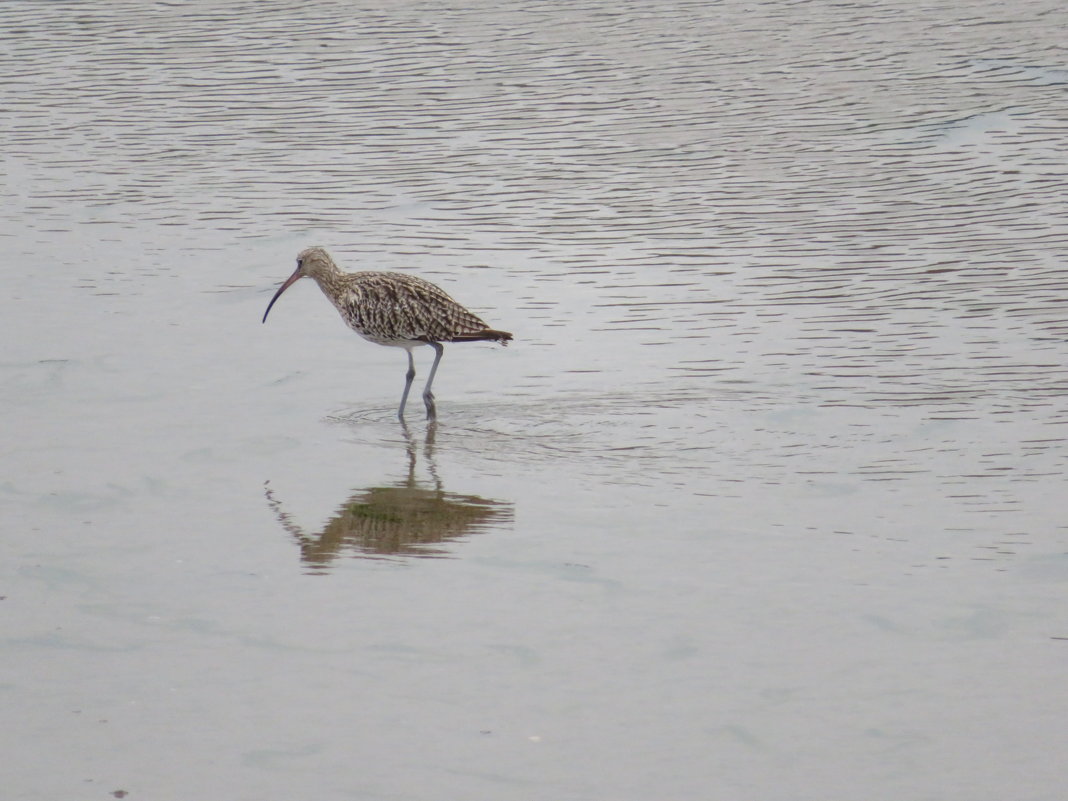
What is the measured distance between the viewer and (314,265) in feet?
41.9

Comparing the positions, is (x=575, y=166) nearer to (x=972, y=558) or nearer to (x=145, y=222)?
(x=145, y=222)

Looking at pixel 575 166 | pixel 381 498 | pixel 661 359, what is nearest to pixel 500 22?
pixel 575 166

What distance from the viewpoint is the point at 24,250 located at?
1470 centimetres

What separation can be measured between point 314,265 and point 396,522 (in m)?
3.73

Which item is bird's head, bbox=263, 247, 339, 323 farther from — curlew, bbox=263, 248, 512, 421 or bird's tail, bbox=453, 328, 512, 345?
bird's tail, bbox=453, 328, 512, 345

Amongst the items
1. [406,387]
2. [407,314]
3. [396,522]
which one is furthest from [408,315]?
[396,522]

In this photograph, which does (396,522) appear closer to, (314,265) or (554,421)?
(554,421)

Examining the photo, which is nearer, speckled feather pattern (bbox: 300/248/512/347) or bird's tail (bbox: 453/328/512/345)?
bird's tail (bbox: 453/328/512/345)

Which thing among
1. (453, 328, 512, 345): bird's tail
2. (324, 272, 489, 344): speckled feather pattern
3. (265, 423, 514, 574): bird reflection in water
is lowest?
(265, 423, 514, 574): bird reflection in water

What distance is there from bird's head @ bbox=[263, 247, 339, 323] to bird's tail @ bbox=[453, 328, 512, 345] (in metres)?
1.38

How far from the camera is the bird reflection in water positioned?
903cm

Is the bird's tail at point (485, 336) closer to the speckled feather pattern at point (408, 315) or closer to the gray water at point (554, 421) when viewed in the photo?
the speckled feather pattern at point (408, 315)

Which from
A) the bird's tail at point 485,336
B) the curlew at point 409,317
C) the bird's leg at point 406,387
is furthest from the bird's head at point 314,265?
the bird's tail at point 485,336

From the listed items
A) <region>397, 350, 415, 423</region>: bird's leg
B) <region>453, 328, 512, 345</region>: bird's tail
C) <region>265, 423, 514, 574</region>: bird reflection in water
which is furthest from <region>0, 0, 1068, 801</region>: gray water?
<region>453, 328, 512, 345</region>: bird's tail
